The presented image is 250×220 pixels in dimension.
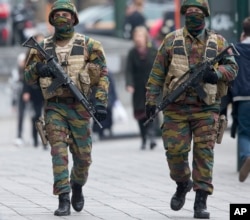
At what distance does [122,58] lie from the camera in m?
27.5

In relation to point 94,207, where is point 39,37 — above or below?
above

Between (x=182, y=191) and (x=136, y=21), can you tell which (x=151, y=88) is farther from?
(x=136, y=21)

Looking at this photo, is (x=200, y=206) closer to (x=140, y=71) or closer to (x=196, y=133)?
(x=196, y=133)

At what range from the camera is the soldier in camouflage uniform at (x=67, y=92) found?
1098 cm

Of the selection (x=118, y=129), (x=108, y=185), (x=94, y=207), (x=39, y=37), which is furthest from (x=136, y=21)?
(x=94, y=207)

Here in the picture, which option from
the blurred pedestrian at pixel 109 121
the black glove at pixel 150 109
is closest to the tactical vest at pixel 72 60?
the black glove at pixel 150 109

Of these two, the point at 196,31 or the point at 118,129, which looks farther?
the point at 118,129

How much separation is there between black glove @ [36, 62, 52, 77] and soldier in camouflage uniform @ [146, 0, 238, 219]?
899mm

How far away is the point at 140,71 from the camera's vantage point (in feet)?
62.5

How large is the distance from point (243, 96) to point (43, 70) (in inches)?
139

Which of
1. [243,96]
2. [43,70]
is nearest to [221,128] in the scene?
[43,70]

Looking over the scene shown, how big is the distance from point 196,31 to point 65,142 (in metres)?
1.43

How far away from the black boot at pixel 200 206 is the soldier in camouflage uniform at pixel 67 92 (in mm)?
987

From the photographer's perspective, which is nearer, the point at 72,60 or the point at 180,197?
the point at 72,60
